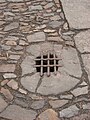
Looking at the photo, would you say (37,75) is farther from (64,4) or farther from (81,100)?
(64,4)

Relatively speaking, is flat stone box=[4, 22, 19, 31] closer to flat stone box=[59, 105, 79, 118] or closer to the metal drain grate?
the metal drain grate

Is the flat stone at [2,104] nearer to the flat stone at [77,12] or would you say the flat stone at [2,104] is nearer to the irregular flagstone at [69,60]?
the irregular flagstone at [69,60]

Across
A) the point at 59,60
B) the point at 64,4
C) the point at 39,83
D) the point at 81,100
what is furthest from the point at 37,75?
the point at 64,4

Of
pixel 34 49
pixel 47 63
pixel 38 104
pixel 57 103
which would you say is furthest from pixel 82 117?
pixel 34 49

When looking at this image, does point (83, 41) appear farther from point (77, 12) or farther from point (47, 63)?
point (77, 12)

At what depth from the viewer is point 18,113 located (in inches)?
140

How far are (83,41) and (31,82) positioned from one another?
3.87ft

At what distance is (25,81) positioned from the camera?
401 cm

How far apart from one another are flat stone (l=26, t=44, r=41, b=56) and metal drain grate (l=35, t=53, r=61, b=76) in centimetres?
10

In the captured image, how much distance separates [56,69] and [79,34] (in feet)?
3.02

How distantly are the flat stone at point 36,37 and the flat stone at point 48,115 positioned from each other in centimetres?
147

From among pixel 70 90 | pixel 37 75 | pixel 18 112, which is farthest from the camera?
pixel 37 75

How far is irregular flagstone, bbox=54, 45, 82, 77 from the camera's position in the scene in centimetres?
416

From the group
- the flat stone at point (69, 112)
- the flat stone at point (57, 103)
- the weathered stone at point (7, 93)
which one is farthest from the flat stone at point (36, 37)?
the flat stone at point (69, 112)
